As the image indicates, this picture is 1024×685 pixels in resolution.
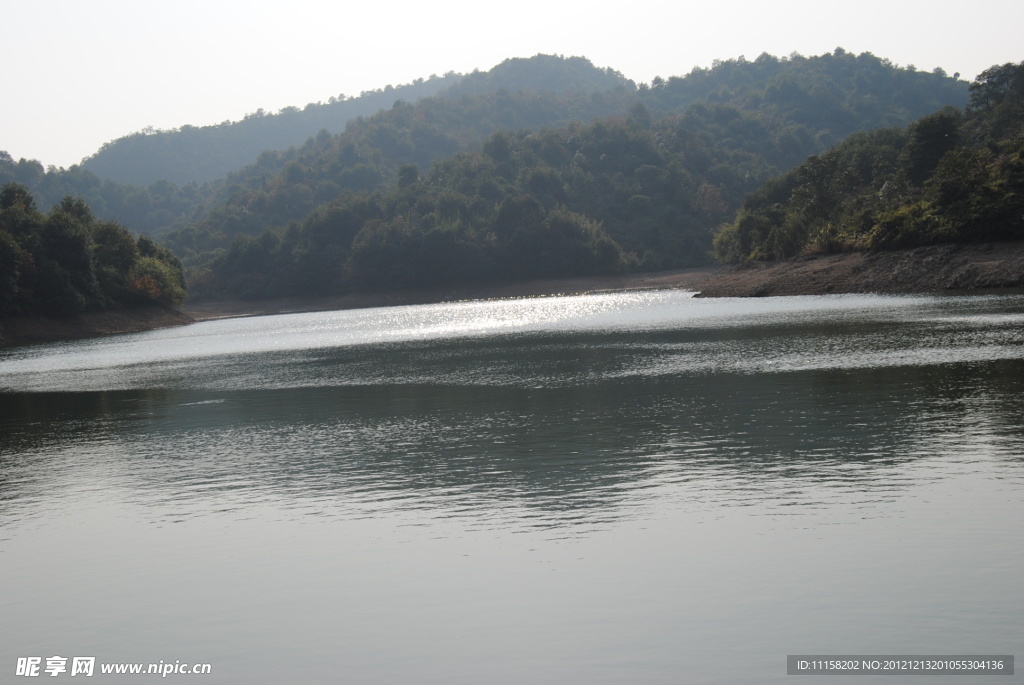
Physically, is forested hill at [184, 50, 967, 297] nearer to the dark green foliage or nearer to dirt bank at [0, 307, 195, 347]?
dirt bank at [0, 307, 195, 347]

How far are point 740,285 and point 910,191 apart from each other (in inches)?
669

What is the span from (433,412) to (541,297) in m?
119

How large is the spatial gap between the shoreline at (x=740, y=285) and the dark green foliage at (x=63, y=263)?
219cm

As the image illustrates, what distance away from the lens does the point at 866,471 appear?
1783 cm

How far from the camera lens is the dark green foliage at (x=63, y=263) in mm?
91500

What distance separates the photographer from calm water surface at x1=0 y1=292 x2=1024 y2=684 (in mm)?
11148

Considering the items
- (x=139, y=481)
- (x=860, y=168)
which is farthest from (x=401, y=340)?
(x=860, y=168)

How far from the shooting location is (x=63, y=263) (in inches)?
3834

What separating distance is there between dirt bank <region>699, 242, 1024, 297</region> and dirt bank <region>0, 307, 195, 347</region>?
64.3m

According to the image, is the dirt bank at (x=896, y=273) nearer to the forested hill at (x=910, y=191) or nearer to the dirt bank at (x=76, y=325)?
the forested hill at (x=910, y=191)

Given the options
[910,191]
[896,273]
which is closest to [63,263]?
[896,273]

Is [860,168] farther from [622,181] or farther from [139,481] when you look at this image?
[139,481]

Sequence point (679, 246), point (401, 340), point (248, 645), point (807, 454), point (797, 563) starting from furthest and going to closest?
point (679, 246) → point (401, 340) → point (807, 454) → point (797, 563) → point (248, 645)

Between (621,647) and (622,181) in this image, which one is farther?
(622,181)
